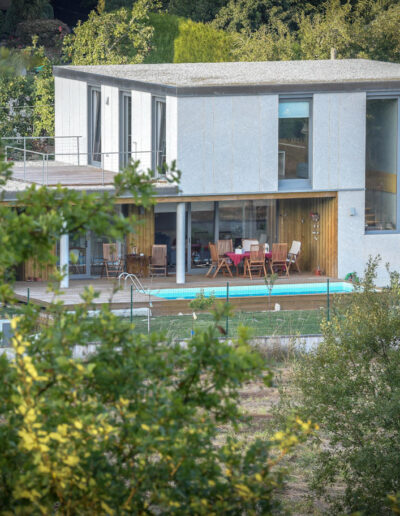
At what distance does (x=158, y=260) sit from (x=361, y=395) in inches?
551

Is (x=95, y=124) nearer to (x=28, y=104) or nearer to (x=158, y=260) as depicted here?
A: (x=158, y=260)

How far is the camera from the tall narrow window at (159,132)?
2461 cm

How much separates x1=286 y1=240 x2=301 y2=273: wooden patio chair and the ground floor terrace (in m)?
0.37

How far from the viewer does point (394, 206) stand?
25219 mm


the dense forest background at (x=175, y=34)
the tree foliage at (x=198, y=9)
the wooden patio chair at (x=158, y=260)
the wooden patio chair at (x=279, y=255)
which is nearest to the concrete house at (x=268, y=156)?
the wooden patio chair at (x=158, y=260)

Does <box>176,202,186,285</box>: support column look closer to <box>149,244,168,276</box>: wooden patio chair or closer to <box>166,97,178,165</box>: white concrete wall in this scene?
<box>149,244,168,276</box>: wooden patio chair

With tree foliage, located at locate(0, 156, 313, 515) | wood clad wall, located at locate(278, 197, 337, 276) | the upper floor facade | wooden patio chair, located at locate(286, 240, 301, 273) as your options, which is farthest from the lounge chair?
tree foliage, located at locate(0, 156, 313, 515)

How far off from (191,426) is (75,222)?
1238 millimetres

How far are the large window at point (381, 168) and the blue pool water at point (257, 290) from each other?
2143 millimetres

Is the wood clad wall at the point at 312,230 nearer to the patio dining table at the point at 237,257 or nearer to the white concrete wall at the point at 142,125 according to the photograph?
the patio dining table at the point at 237,257

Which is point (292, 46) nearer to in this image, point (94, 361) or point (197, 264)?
point (197, 264)

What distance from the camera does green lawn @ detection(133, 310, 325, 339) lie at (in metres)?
19.7

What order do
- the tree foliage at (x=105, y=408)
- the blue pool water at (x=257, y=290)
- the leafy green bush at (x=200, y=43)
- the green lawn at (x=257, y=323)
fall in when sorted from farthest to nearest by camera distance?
the leafy green bush at (x=200, y=43) < the blue pool water at (x=257, y=290) < the green lawn at (x=257, y=323) < the tree foliage at (x=105, y=408)

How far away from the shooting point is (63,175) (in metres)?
25.4
